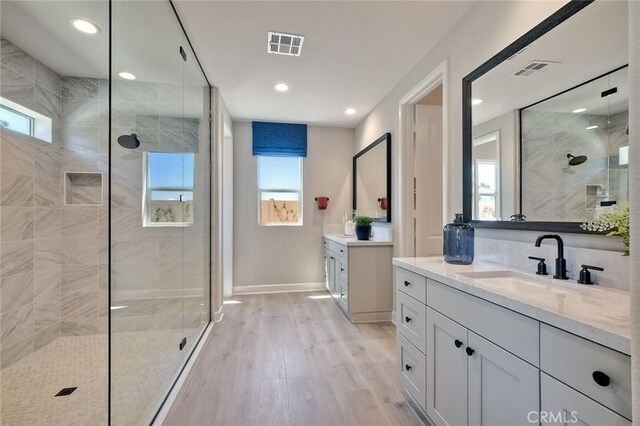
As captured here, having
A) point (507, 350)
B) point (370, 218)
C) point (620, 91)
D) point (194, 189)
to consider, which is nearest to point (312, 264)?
point (370, 218)

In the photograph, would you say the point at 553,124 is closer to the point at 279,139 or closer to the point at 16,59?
the point at 279,139

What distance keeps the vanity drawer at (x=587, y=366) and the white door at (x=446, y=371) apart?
0.41 meters

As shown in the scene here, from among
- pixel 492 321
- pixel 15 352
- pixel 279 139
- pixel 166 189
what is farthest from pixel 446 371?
pixel 279 139

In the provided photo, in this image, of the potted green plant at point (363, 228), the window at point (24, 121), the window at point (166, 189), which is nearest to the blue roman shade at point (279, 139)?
the potted green plant at point (363, 228)

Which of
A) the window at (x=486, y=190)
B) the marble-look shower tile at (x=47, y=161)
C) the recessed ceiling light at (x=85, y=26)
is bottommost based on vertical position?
the window at (x=486, y=190)

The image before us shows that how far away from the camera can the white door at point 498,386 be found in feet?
3.09

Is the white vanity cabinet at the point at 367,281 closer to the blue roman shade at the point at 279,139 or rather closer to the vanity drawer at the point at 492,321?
the vanity drawer at the point at 492,321

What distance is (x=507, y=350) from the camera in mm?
1027

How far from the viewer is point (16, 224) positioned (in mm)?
2242

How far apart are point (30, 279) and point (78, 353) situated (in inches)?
29.4

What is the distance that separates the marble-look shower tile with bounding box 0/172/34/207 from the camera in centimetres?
213

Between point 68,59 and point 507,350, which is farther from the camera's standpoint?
point 68,59

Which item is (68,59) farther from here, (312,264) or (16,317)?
(312,264)

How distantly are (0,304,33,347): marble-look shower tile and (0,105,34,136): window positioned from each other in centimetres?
144
